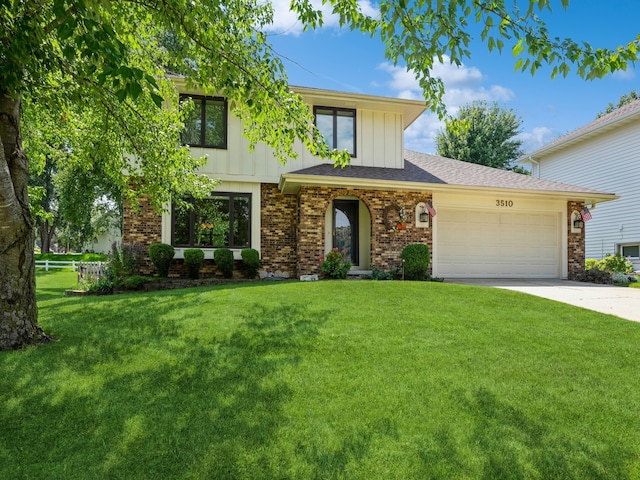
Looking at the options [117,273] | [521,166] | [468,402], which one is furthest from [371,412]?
[521,166]

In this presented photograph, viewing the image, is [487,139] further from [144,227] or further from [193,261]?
[144,227]

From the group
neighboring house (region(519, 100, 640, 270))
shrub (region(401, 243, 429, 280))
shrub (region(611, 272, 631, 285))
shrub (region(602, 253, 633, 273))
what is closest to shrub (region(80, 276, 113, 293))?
shrub (region(401, 243, 429, 280))

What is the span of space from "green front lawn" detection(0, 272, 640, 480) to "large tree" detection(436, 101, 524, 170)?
2288cm

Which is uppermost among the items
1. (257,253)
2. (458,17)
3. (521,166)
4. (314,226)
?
(521,166)

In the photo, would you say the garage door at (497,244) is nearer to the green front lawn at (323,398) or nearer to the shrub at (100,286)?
the green front lawn at (323,398)

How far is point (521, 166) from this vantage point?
97.9 ft

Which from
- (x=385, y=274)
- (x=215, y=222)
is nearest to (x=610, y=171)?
(x=385, y=274)

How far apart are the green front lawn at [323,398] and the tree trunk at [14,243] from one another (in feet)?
1.27

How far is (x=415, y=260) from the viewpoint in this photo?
35.0ft

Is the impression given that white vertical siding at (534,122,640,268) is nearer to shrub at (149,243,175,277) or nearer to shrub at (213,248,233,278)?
shrub at (213,248,233,278)

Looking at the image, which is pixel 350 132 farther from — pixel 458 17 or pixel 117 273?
pixel 458 17

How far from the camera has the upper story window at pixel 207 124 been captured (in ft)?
37.9

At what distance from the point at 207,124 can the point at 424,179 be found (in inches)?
264

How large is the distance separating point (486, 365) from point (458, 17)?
3414mm
